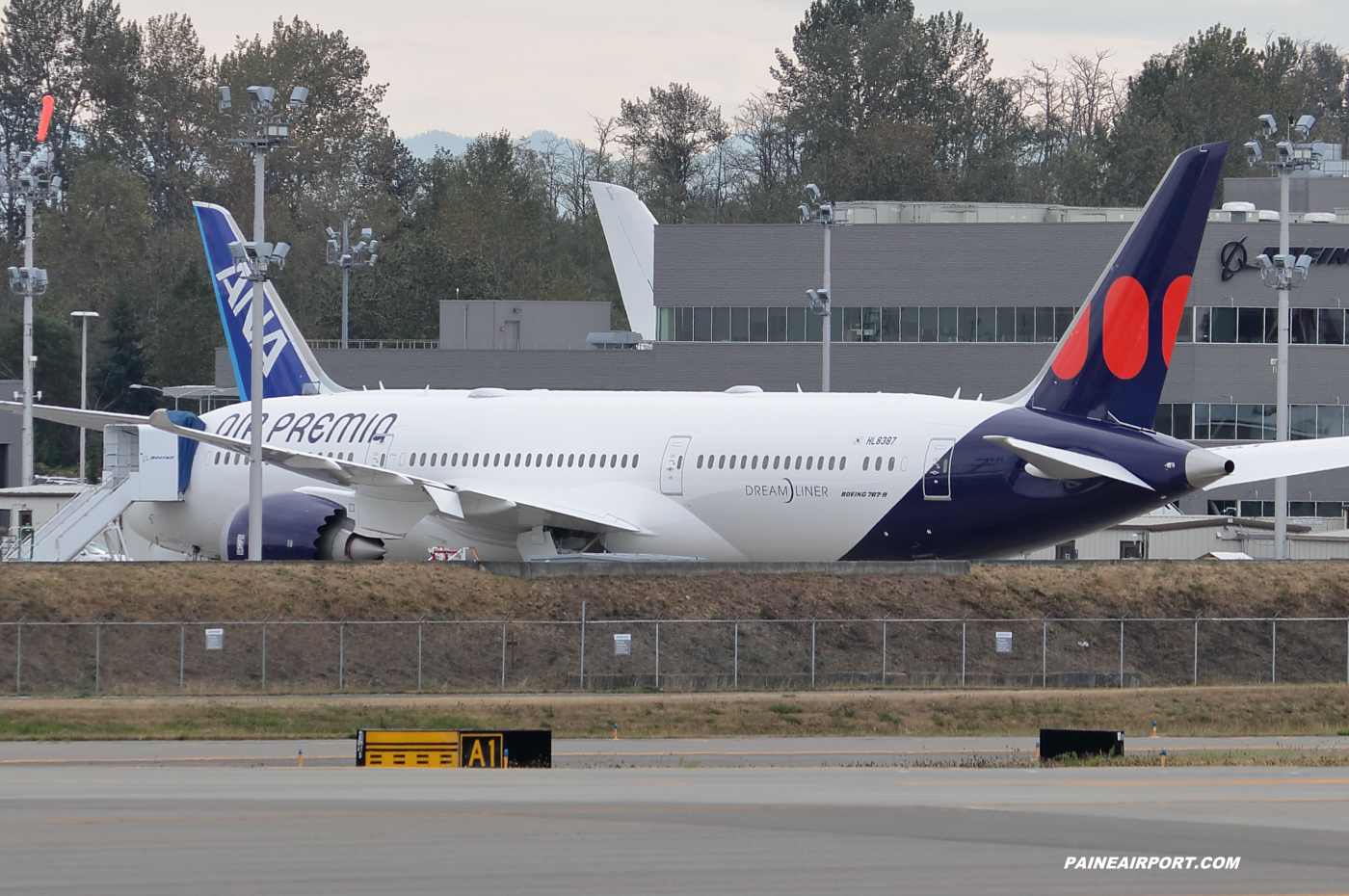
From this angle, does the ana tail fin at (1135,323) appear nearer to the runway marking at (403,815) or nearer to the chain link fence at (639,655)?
the chain link fence at (639,655)

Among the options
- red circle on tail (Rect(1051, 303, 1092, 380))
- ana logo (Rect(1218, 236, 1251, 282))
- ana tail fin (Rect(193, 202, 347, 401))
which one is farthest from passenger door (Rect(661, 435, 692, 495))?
ana logo (Rect(1218, 236, 1251, 282))

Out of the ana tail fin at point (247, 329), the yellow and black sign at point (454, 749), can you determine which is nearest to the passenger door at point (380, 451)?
the ana tail fin at point (247, 329)

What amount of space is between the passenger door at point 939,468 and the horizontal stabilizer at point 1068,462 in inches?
53.1

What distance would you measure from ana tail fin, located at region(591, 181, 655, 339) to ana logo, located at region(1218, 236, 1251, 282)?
24.0 meters

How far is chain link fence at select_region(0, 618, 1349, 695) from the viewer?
30750mm

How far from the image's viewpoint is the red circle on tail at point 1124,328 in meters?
32.7

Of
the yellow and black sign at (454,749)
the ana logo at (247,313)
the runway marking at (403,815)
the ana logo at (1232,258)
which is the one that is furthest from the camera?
the ana logo at (1232,258)

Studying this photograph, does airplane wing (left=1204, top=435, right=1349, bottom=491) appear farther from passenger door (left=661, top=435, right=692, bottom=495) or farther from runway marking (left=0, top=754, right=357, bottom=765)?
runway marking (left=0, top=754, right=357, bottom=765)

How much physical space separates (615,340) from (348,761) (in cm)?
5557

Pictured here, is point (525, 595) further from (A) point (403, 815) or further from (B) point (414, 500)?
(A) point (403, 815)

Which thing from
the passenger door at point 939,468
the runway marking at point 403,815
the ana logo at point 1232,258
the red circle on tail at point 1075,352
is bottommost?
the runway marking at point 403,815

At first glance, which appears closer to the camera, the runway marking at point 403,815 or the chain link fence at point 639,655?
the runway marking at point 403,815

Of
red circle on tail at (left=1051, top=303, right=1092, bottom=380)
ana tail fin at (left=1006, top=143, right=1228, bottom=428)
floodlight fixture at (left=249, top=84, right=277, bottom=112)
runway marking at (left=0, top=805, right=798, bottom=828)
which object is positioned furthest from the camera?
floodlight fixture at (left=249, top=84, right=277, bottom=112)

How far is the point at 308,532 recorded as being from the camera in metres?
38.2
